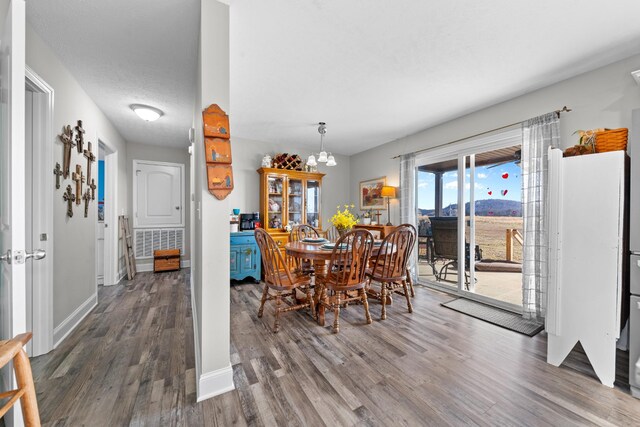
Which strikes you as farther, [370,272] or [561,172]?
[370,272]

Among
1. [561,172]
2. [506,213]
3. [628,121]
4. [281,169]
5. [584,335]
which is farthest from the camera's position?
[281,169]

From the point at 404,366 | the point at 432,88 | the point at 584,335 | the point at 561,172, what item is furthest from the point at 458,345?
the point at 432,88

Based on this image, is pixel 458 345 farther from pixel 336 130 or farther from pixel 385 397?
pixel 336 130

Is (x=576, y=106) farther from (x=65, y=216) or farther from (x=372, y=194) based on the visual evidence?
Result: (x=65, y=216)

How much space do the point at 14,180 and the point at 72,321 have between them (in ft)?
6.70

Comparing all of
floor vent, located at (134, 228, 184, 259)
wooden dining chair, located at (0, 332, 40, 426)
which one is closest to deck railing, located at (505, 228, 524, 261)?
wooden dining chair, located at (0, 332, 40, 426)

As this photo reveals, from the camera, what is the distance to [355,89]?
8.96ft

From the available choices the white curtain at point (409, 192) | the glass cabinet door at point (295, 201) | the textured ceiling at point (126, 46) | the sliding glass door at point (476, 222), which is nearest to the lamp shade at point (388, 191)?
the white curtain at point (409, 192)

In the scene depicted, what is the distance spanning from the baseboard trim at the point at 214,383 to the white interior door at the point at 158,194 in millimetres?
4203

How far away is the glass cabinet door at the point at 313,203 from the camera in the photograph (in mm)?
4907

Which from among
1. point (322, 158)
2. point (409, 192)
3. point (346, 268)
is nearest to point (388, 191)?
point (409, 192)

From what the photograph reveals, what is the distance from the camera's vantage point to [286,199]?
15.1ft

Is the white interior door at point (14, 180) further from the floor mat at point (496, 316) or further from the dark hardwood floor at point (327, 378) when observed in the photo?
the floor mat at point (496, 316)

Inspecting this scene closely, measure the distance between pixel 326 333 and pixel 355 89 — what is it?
259 centimetres
